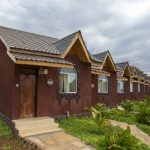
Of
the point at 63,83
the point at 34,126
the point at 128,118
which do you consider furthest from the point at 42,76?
the point at 128,118

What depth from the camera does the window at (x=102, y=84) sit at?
21.2 m

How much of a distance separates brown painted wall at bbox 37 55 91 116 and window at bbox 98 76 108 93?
471 cm

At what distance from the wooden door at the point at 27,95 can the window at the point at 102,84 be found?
904 centimetres

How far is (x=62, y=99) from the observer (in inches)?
572

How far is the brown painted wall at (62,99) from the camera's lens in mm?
13417

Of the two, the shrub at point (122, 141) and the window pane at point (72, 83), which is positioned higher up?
the window pane at point (72, 83)

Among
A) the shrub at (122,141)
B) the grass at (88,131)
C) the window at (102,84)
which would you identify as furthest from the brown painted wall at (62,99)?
the shrub at (122,141)

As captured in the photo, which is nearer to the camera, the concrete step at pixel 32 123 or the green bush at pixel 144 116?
the concrete step at pixel 32 123

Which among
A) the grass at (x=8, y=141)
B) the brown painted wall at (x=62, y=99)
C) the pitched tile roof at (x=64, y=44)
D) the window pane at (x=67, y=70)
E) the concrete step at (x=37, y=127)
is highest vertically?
the pitched tile roof at (x=64, y=44)

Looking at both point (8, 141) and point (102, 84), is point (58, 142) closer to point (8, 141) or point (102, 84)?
point (8, 141)

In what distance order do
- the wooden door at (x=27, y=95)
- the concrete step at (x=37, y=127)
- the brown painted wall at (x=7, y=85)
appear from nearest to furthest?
the concrete step at (x=37, y=127), the brown painted wall at (x=7, y=85), the wooden door at (x=27, y=95)

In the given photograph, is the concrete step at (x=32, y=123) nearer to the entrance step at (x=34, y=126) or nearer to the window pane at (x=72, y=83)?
the entrance step at (x=34, y=126)

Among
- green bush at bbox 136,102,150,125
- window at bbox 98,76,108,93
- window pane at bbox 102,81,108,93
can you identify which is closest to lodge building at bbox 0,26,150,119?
green bush at bbox 136,102,150,125

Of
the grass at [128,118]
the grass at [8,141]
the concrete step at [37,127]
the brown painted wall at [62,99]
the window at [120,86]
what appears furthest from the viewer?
the window at [120,86]
